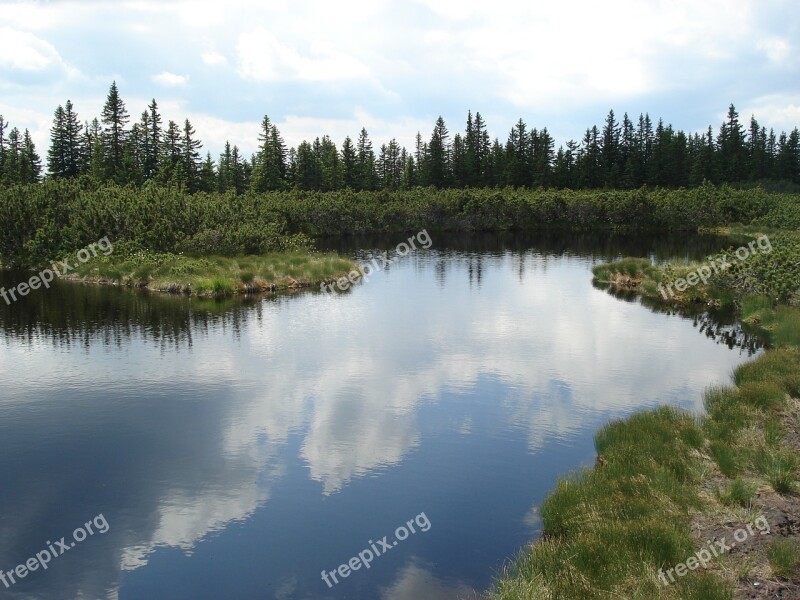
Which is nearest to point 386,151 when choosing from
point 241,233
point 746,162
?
point 746,162

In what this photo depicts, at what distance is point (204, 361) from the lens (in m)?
30.9

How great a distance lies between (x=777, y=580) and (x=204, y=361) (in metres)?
24.4

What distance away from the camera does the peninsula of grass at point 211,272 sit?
49219mm

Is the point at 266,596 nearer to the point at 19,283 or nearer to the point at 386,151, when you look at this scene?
the point at 19,283

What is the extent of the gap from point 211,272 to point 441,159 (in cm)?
9716

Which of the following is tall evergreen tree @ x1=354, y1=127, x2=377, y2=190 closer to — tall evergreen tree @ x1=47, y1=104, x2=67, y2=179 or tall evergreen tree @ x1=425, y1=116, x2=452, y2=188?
tall evergreen tree @ x1=425, y1=116, x2=452, y2=188

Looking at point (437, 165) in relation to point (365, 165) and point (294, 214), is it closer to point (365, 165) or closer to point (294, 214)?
point (365, 165)

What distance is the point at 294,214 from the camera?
312ft

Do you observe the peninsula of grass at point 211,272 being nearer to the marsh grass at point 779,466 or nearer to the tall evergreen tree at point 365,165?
the marsh grass at point 779,466

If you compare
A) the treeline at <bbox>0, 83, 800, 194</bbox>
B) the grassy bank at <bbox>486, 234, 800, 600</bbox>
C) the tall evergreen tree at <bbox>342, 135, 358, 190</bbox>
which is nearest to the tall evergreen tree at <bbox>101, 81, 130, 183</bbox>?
the treeline at <bbox>0, 83, 800, 194</bbox>

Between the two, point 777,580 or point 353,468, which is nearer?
point 777,580

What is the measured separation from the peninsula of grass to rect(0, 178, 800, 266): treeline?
2947mm

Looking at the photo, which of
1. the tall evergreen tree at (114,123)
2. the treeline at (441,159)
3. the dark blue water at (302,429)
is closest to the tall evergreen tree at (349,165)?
the treeline at (441,159)

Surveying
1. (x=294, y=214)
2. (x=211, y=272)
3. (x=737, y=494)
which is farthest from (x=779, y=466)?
(x=294, y=214)
